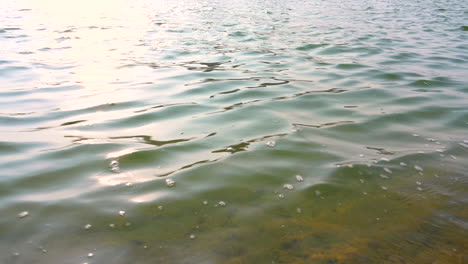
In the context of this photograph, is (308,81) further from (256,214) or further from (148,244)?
(148,244)

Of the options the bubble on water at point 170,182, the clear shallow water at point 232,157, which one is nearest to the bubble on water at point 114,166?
the clear shallow water at point 232,157

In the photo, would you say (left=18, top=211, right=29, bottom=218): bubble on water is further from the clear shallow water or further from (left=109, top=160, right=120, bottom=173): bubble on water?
(left=109, top=160, right=120, bottom=173): bubble on water

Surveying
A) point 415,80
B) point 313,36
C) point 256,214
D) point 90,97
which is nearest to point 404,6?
point 313,36

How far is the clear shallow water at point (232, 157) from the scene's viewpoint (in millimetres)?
Answer: 2410

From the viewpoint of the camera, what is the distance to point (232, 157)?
11.5ft

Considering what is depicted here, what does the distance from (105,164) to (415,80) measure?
17.3 ft

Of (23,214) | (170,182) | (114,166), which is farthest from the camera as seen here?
(114,166)

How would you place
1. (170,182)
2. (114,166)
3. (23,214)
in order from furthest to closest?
(114,166) < (170,182) < (23,214)

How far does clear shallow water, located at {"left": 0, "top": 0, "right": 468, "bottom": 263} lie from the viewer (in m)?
2.41


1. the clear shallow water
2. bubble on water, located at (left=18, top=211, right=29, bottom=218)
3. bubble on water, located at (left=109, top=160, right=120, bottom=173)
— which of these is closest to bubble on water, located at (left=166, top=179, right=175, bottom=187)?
the clear shallow water

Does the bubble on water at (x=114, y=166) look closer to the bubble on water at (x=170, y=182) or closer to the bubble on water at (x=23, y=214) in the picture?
the bubble on water at (x=170, y=182)

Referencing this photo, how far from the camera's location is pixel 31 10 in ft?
50.3

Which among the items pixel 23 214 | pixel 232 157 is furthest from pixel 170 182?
pixel 23 214

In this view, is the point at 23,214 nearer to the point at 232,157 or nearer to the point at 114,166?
the point at 114,166
